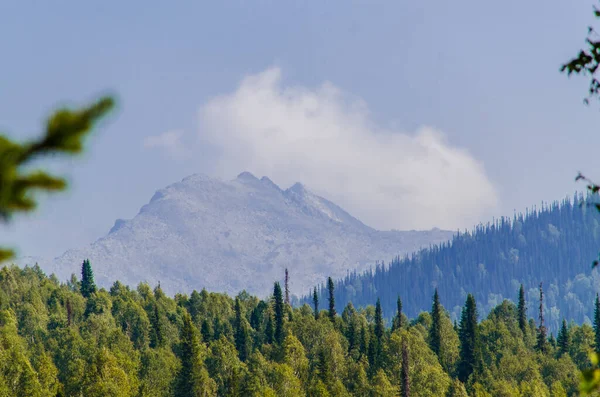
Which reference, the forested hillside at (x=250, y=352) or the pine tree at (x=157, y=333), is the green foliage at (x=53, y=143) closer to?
the forested hillside at (x=250, y=352)

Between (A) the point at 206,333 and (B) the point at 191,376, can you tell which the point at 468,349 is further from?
(B) the point at 191,376

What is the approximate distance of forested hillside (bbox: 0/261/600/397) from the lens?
11319 cm

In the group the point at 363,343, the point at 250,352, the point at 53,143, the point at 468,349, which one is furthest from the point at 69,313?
the point at 53,143

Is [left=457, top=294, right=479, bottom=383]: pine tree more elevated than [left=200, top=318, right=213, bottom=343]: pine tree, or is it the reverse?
[left=200, top=318, right=213, bottom=343]: pine tree

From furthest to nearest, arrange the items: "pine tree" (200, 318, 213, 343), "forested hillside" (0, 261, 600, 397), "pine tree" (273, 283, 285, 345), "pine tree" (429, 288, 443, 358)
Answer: "pine tree" (273, 283, 285, 345) < "pine tree" (200, 318, 213, 343) < "pine tree" (429, 288, 443, 358) < "forested hillside" (0, 261, 600, 397)

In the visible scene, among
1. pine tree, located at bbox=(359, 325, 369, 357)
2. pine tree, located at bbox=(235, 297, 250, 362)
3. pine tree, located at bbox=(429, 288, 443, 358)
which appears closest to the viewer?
pine tree, located at bbox=(359, 325, 369, 357)

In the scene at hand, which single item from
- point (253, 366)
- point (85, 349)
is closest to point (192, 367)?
point (253, 366)

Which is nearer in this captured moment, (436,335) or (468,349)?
(468,349)

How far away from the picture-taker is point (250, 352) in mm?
158625

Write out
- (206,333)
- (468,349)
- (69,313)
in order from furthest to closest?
(69,313) → (206,333) → (468,349)

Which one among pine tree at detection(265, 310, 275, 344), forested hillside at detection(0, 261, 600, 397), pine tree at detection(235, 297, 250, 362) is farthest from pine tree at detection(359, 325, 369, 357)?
pine tree at detection(235, 297, 250, 362)

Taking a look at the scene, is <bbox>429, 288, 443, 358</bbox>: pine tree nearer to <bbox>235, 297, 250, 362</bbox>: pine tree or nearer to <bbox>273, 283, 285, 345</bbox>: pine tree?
<bbox>273, 283, 285, 345</bbox>: pine tree

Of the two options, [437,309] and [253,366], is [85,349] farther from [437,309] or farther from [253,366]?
[437,309]

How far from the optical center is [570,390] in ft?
426
